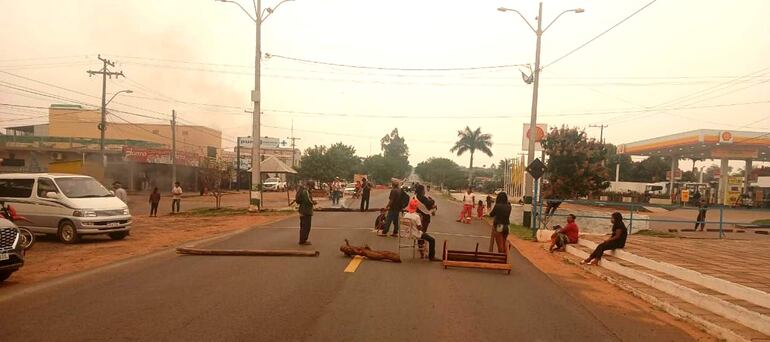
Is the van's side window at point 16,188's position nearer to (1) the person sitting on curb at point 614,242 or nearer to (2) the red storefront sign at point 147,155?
(1) the person sitting on curb at point 614,242

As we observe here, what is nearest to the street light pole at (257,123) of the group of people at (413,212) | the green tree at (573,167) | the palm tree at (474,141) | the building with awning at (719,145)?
the group of people at (413,212)

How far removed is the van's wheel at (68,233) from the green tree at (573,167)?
22.0 meters

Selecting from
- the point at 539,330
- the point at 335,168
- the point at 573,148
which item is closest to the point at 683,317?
the point at 539,330

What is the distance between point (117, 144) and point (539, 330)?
64496 millimetres

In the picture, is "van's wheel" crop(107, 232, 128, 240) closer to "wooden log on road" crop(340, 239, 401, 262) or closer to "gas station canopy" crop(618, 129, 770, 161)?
"wooden log on road" crop(340, 239, 401, 262)

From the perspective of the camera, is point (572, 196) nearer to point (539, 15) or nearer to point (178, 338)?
point (539, 15)

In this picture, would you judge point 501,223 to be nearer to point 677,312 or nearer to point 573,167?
point 677,312

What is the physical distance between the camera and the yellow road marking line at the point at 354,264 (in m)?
10.9

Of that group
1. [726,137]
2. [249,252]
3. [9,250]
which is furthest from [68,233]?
[726,137]

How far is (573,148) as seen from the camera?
29844 millimetres

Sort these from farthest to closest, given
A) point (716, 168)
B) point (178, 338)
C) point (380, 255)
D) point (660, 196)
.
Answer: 1. point (716, 168)
2. point (660, 196)
3. point (380, 255)
4. point (178, 338)

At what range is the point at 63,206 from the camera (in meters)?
15.3

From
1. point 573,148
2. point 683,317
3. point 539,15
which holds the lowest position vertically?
point 683,317

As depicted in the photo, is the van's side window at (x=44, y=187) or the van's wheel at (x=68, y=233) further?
the van's side window at (x=44, y=187)
